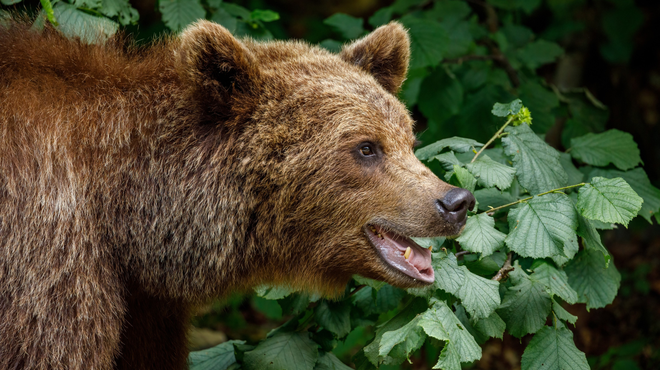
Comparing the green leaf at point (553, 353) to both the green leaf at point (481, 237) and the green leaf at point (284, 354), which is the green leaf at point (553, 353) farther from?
the green leaf at point (284, 354)

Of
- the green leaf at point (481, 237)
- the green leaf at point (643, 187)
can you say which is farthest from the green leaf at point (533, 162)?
the green leaf at point (643, 187)

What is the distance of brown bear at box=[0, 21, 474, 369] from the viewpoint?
322 centimetres

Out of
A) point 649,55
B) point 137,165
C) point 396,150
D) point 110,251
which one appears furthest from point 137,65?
point 649,55

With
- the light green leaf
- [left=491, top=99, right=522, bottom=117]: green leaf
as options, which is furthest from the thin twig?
[left=491, top=99, right=522, bottom=117]: green leaf

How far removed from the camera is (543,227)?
3227 millimetres

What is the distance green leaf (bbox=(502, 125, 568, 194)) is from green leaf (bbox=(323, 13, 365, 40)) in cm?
245

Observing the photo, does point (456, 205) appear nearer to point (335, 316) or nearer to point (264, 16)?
point (335, 316)

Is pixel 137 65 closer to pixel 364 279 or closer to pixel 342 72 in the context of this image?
pixel 342 72

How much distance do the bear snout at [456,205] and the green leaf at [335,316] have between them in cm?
100

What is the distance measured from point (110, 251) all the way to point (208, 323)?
5.47m

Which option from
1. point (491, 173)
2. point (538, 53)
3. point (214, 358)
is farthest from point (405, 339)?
point (538, 53)

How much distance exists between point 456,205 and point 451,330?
701 millimetres

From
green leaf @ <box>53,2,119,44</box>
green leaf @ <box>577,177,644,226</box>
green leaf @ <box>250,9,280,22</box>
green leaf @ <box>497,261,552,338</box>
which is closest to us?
green leaf @ <box>577,177,644,226</box>

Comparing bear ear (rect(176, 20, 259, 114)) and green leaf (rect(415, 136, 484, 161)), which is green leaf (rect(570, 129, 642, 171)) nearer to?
green leaf (rect(415, 136, 484, 161))
